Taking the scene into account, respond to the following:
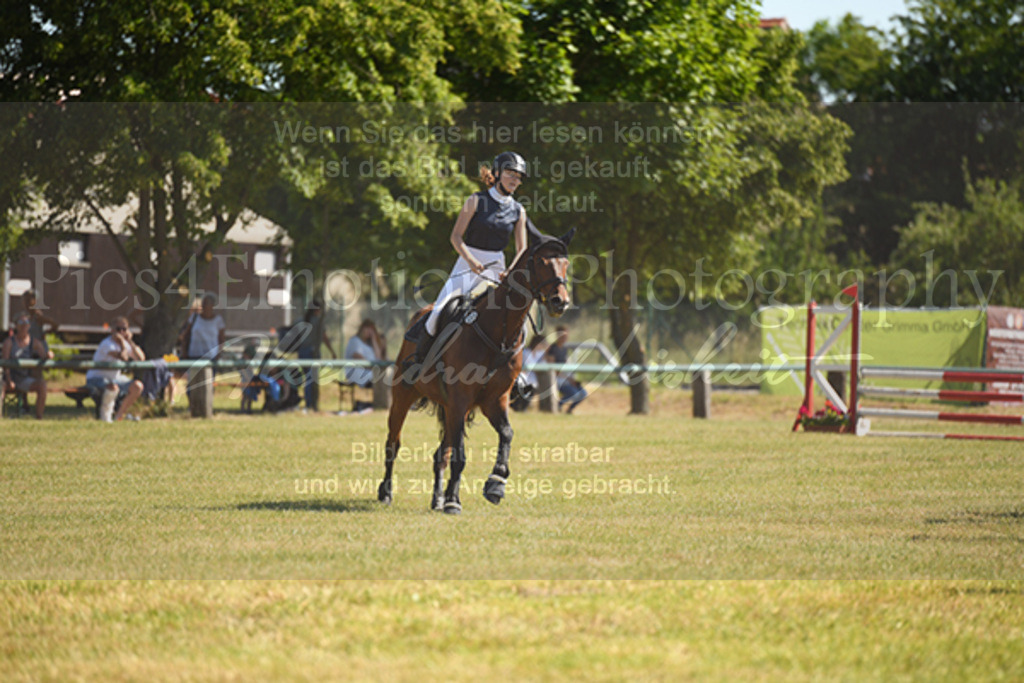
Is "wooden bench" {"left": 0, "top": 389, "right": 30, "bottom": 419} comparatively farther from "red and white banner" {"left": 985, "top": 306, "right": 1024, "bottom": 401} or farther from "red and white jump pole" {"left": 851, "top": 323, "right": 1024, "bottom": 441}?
"red and white banner" {"left": 985, "top": 306, "right": 1024, "bottom": 401}

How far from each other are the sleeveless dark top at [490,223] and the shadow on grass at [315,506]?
247cm

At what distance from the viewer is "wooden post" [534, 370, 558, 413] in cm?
2628

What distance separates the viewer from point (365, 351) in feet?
83.0

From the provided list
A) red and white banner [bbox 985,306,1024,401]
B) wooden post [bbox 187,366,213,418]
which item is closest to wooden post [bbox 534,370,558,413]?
wooden post [bbox 187,366,213,418]

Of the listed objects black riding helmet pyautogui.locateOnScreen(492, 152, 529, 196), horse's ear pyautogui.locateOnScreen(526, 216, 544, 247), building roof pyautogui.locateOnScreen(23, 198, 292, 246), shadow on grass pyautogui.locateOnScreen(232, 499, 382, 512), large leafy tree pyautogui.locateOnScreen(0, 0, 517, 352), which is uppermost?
large leafy tree pyautogui.locateOnScreen(0, 0, 517, 352)

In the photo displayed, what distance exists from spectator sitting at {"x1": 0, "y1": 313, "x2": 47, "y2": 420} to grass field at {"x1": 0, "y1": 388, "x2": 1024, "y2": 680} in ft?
23.4

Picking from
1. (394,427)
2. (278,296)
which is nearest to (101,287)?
(278,296)

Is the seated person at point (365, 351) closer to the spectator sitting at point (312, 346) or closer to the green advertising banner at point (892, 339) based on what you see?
the spectator sitting at point (312, 346)

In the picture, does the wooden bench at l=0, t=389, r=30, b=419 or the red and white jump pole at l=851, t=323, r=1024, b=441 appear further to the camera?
the wooden bench at l=0, t=389, r=30, b=419

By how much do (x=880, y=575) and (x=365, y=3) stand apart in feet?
55.4

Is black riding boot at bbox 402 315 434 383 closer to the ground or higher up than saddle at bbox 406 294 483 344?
closer to the ground

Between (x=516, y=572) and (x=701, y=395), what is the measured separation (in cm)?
1877

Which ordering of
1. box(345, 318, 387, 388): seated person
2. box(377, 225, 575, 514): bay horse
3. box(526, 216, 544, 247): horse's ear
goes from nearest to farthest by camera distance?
box(526, 216, 544, 247): horse's ear → box(377, 225, 575, 514): bay horse → box(345, 318, 387, 388): seated person

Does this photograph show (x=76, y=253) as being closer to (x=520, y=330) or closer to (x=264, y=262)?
(x=264, y=262)
